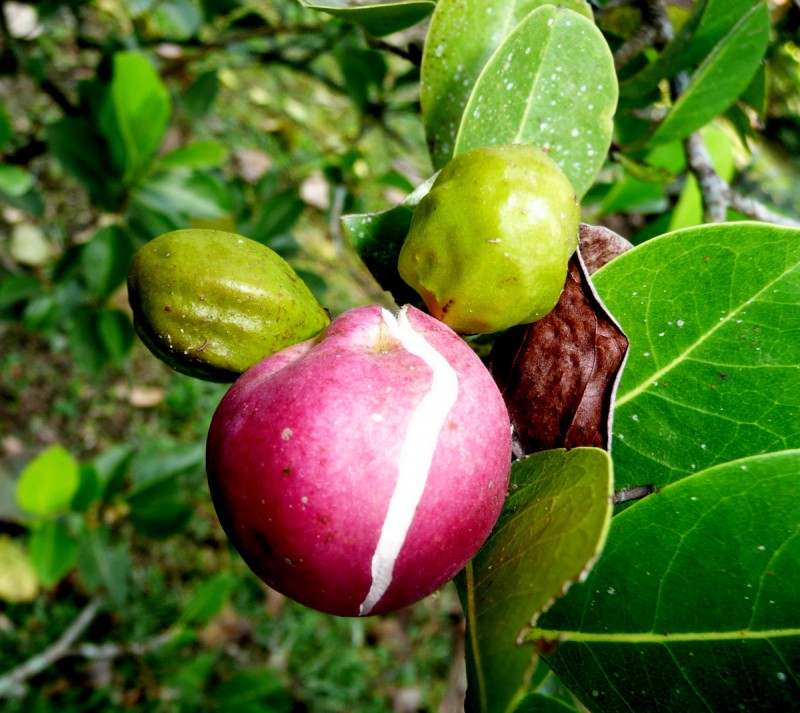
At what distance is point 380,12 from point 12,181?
1161mm

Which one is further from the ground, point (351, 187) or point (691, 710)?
point (691, 710)

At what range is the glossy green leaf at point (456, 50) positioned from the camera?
34.8 inches

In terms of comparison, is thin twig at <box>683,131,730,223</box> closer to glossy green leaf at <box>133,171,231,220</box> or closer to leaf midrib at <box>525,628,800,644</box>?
leaf midrib at <box>525,628,800,644</box>

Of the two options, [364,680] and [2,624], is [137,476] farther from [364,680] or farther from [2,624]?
[364,680]

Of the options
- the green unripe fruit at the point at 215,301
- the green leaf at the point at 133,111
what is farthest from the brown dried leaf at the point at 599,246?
the green leaf at the point at 133,111

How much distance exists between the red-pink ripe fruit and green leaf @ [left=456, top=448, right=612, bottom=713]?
38 mm

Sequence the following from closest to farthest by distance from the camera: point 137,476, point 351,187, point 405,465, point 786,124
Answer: point 405,465 → point 137,476 → point 351,187 → point 786,124

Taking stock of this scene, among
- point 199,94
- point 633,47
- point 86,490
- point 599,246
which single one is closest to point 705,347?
point 599,246

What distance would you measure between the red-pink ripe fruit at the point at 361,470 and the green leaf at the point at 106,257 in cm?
106

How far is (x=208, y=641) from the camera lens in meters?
2.62

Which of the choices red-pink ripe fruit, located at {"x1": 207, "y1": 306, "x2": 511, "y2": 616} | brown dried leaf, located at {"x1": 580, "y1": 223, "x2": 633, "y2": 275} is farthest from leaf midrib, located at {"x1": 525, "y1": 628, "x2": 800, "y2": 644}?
brown dried leaf, located at {"x1": 580, "y1": 223, "x2": 633, "y2": 275}

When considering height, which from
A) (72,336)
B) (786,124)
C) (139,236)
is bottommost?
(786,124)

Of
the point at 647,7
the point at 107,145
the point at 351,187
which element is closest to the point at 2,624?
the point at 107,145

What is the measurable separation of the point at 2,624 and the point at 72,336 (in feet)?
3.72
